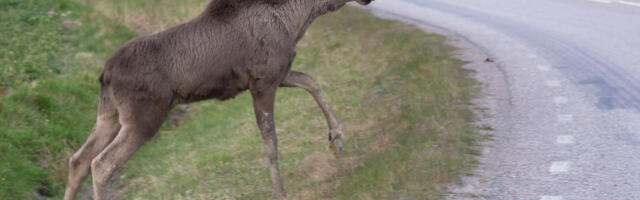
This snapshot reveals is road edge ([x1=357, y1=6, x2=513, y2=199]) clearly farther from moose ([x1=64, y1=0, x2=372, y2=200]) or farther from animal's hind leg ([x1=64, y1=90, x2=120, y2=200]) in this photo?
animal's hind leg ([x1=64, y1=90, x2=120, y2=200])

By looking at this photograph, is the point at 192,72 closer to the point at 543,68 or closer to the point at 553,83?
the point at 553,83

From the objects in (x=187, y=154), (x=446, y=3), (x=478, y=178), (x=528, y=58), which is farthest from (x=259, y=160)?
(x=446, y=3)

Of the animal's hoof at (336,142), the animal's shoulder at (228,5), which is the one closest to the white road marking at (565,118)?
the animal's hoof at (336,142)

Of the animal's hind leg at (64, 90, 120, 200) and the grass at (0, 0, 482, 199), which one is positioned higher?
the animal's hind leg at (64, 90, 120, 200)

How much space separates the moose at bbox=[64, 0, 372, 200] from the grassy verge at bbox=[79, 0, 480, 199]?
3.62ft

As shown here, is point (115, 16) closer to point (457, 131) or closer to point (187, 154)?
point (187, 154)

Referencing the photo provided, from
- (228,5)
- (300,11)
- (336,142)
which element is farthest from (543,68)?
(228,5)

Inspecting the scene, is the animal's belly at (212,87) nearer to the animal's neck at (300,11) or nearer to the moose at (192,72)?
the moose at (192,72)

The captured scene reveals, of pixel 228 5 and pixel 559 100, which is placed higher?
pixel 228 5

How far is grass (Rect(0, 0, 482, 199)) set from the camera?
7.39 m

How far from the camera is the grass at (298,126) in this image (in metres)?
7.39

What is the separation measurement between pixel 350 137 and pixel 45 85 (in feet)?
19.3

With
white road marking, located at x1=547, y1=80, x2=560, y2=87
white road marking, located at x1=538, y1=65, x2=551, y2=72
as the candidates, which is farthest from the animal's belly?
white road marking, located at x1=538, y1=65, x2=551, y2=72

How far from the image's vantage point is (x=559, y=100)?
8.98 metres
